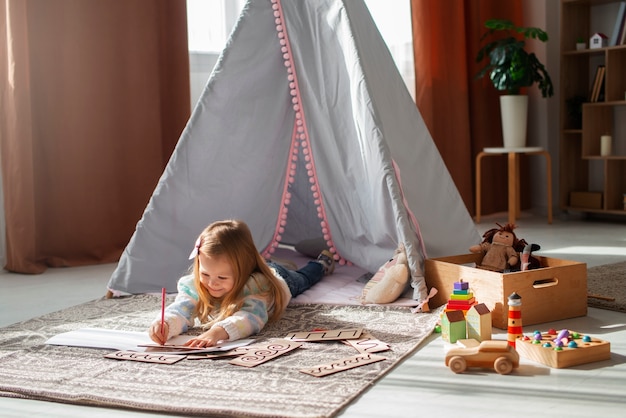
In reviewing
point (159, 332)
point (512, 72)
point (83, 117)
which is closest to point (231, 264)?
point (159, 332)

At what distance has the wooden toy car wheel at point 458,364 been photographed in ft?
6.45

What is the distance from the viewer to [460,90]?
5.00 m

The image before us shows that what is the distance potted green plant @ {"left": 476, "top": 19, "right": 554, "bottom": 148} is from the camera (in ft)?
15.5

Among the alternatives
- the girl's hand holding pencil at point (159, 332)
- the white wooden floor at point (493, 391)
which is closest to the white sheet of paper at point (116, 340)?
the girl's hand holding pencil at point (159, 332)

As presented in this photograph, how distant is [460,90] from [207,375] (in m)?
3.43

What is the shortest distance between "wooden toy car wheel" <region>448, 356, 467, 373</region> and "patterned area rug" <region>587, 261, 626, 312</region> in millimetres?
872

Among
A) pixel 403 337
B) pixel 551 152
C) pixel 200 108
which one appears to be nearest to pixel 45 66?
pixel 200 108

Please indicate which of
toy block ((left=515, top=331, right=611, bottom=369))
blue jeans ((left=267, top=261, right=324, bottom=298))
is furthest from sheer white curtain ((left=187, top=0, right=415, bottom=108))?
toy block ((left=515, top=331, right=611, bottom=369))

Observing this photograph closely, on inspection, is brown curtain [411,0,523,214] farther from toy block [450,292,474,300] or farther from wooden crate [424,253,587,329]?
toy block [450,292,474,300]

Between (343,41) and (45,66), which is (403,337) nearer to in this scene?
(343,41)

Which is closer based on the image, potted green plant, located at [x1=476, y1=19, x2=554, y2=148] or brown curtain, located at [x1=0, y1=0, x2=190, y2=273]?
brown curtain, located at [x1=0, y1=0, x2=190, y2=273]

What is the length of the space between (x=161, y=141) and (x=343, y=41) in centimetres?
139

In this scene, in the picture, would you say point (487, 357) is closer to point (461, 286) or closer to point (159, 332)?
point (461, 286)

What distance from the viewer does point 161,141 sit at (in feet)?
13.2
